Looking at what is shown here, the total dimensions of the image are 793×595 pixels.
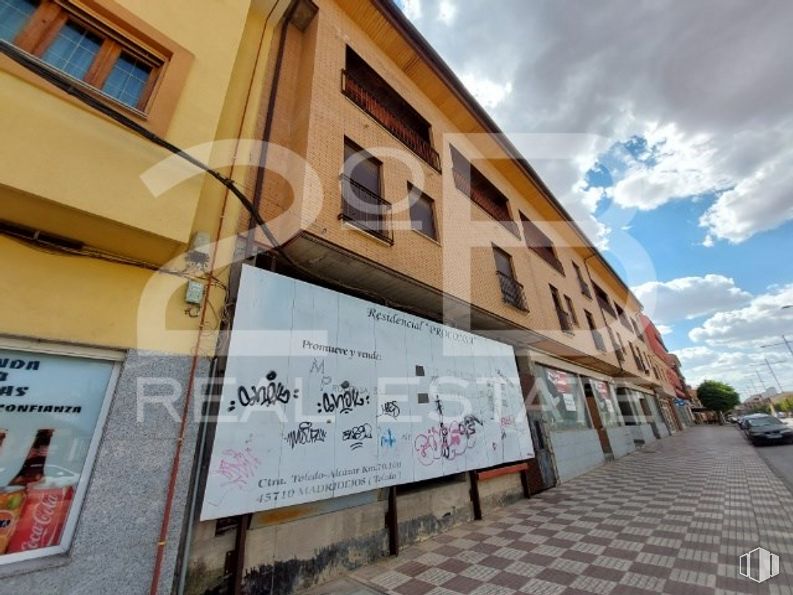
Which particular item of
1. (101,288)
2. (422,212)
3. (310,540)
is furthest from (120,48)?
(310,540)

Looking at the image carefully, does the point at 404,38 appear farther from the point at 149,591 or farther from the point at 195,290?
the point at 149,591

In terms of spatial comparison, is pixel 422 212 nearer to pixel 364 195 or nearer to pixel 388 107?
pixel 364 195

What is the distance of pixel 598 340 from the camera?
15.2 meters

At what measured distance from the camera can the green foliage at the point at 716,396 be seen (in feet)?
166

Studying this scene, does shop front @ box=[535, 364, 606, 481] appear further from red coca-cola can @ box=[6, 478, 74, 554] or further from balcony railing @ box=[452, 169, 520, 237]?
red coca-cola can @ box=[6, 478, 74, 554]

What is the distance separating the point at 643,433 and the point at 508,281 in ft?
60.0

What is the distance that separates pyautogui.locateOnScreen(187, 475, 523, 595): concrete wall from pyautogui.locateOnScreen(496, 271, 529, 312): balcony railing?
551 cm

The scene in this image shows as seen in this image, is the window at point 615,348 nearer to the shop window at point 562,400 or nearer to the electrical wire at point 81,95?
the shop window at point 562,400

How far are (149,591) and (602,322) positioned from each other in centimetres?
1973

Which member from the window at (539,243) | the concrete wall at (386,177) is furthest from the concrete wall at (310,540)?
the window at (539,243)

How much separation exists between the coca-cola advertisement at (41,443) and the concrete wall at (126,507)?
152mm

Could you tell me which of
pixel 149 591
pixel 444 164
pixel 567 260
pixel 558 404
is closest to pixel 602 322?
pixel 567 260

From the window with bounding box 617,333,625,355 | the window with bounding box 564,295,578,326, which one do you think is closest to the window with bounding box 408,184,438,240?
the window with bounding box 564,295,578,326

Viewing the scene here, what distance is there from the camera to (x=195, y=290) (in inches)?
147
